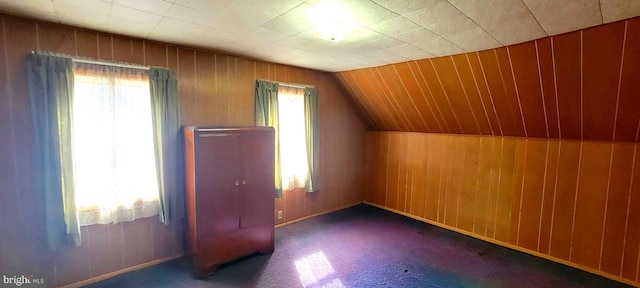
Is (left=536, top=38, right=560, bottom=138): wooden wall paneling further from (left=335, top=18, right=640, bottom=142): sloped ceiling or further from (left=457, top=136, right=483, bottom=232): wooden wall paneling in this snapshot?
(left=457, top=136, right=483, bottom=232): wooden wall paneling

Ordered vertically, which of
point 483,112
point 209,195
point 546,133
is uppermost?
point 483,112

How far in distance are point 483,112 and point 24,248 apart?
4503 mm

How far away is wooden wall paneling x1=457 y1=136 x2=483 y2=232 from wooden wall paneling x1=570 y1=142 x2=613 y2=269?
950 mm

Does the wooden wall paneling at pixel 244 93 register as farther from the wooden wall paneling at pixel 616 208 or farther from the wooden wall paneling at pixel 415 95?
the wooden wall paneling at pixel 616 208

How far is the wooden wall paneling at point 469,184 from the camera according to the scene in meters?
3.53

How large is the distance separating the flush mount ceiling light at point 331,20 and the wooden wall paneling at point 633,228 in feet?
9.37

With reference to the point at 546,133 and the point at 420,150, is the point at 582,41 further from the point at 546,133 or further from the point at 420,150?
the point at 420,150

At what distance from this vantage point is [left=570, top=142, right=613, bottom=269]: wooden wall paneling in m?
2.65

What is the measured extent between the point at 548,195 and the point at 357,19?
282 centimetres

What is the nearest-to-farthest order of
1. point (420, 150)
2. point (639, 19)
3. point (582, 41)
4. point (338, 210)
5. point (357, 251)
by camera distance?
point (639, 19) < point (582, 41) < point (357, 251) < point (420, 150) < point (338, 210)

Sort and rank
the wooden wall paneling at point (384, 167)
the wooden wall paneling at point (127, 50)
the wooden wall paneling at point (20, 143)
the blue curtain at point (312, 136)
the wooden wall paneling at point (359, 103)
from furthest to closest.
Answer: the wooden wall paneling at point (384, 167)
the wooden wall paneling at point (359, 103)
the blue curtain at point (312, 136)
the wooden wall paneling at point (127, 50)
the wooden wall paneling at point (20, 143)

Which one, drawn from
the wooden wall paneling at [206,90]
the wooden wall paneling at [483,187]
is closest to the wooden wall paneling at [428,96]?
the wooden wall paneling at [483,187]

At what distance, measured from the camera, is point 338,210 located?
4.52 metres

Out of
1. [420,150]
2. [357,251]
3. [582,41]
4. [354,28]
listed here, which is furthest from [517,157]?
[354,28]
